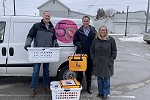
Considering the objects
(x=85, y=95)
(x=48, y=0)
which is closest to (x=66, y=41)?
(x=85, y=95)

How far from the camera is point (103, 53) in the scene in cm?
549

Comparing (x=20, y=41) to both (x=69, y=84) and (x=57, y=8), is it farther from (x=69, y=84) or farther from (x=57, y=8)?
(x=57, y=8)

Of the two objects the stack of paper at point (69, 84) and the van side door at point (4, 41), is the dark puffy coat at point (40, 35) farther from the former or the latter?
the stack of paper at point (69, 84)

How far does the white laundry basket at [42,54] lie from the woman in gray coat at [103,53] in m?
0.86

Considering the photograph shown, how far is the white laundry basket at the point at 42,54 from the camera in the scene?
17.6 ft

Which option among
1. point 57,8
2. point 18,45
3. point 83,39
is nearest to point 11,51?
point 18,45

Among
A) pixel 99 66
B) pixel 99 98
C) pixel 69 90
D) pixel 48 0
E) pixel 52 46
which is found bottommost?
pixel 99 98

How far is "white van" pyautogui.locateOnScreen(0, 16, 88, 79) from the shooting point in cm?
612

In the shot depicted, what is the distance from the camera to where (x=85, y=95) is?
19.6ft

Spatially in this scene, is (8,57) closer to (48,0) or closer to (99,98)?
(99,98)

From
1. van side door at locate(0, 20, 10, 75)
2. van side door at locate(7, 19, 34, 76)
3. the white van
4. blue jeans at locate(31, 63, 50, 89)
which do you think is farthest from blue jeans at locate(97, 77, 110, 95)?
van side door at locate(0, 20, 10, 75)

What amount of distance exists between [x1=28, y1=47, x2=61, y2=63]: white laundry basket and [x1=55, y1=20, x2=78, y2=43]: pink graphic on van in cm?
77

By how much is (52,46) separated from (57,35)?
55 centimetres

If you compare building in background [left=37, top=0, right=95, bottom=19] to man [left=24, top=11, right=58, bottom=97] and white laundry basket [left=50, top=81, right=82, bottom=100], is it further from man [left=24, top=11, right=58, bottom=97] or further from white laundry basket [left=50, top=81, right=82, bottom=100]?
white laundry basket [left=50, top=81, right=82, bottom=100]
